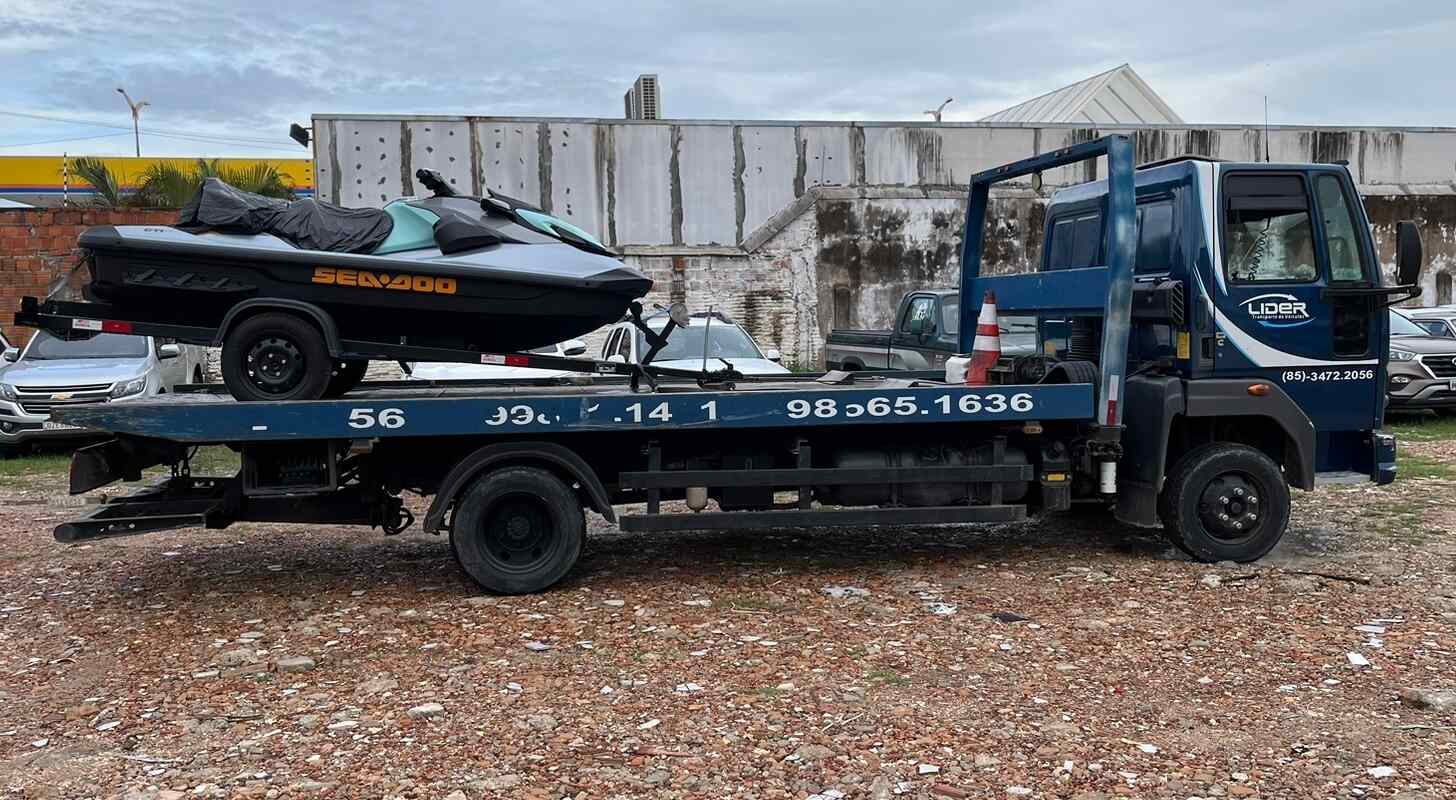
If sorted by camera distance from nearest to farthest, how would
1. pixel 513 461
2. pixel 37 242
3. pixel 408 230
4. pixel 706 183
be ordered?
pixel 513 461 < pixel 408 230 < pixel 37 242 < pixel 706 183

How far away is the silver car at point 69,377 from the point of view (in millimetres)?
12930

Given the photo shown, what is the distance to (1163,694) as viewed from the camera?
5.27 meters

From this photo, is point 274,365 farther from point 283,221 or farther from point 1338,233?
point 1338,233

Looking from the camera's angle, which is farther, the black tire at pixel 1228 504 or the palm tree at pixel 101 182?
the palm tree at pixel 101 182

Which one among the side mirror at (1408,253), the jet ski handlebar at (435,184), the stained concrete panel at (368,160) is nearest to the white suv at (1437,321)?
the side mirror at (1408,253)

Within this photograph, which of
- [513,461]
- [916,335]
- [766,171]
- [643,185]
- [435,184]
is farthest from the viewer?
[766,171]

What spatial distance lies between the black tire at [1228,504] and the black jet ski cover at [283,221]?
504 centimetres

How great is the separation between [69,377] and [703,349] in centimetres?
675

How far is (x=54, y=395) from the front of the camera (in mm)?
12875

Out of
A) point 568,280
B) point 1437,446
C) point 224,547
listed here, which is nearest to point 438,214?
point 568,280

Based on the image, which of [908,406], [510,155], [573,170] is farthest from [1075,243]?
[510,155]

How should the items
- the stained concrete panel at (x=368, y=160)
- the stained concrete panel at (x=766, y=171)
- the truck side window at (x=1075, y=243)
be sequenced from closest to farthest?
the truck side window at (x=1075, y=243) < the stained concrete panel at (x=368, y=160) < the stained concrete panel at (x=766, y=171)

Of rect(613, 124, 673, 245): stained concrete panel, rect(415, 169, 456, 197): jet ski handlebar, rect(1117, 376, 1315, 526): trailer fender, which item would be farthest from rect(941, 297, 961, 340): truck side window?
rect(613, 124, 673, 245): stained concrete panel

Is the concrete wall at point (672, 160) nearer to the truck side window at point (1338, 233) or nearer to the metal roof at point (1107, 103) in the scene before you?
the metal roof at point (1107, 103)
